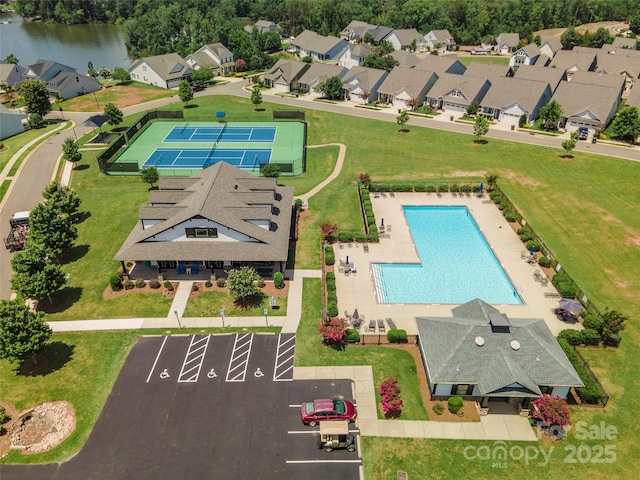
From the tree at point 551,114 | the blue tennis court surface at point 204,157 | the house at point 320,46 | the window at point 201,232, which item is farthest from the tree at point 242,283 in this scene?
the house at point 320,46

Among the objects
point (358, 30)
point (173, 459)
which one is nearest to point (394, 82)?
point (358, 30)

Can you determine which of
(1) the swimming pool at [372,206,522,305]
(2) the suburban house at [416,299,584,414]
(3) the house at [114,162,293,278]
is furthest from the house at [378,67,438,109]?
(2) the suburban house at [416,299,584,414]

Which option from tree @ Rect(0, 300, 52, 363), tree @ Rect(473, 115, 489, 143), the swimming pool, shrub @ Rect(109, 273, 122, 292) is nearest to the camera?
tree @ Rect(0, 300, 52, 363)

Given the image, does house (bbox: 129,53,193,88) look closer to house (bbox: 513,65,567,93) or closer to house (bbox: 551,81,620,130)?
house (bbox: 513,65,567,93)

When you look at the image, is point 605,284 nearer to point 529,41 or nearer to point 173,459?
point 173,459

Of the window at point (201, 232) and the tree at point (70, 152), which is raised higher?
the window at point (201, 232)

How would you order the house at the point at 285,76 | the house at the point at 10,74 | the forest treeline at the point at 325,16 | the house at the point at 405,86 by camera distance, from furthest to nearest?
the forest treeline at the point at 325,16, the house at the point at 10,74, the house at the point at 285,76, the house at the point at 405,86

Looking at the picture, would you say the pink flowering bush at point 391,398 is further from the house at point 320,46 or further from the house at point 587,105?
the house at point 320,46
